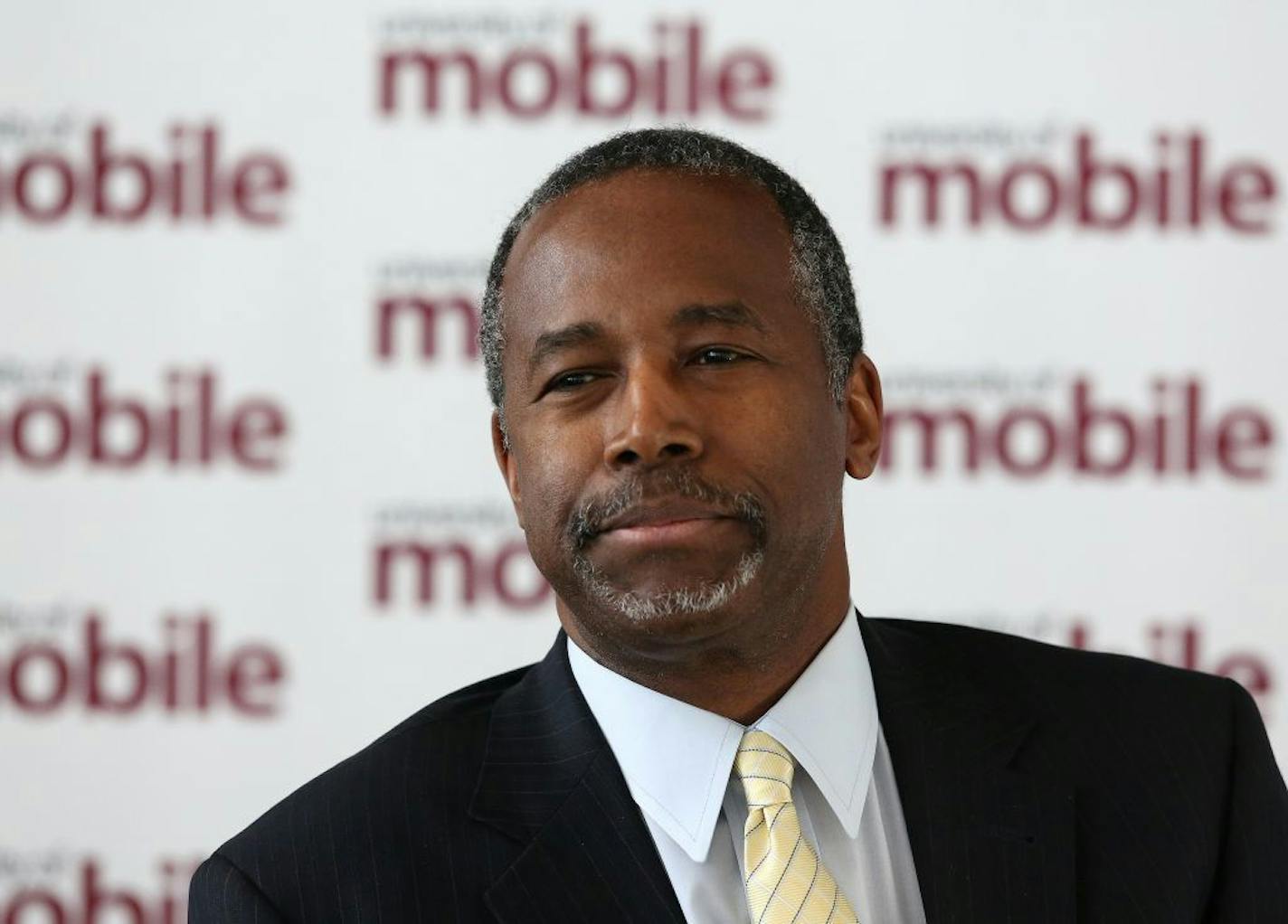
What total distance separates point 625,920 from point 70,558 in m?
2.10

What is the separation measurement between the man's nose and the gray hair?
23 cm

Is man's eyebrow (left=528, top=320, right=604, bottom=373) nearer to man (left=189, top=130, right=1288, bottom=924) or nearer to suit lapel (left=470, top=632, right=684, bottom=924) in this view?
man (left=189, top=130, right=1288, bottom=924)

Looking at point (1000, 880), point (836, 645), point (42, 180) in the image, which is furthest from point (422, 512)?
point (1000, 880)

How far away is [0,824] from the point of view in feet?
10.9

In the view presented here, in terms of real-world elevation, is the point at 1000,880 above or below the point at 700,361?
below

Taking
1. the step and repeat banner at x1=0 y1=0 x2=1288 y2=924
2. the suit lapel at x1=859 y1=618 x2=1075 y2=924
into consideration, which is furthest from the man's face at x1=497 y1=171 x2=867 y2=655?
the step and repeat banner at x1=0 y1=0 x2=1288 y2=924

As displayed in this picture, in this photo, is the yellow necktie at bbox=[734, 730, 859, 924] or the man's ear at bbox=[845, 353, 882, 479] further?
the man's ear at bbox=[845, 353, 882, 479]

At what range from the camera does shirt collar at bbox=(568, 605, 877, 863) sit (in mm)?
1665

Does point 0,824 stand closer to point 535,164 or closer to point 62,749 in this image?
point 62,749

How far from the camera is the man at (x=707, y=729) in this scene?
1.61 m

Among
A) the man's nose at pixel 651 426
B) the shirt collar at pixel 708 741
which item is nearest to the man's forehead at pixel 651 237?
the man's nose at pixel 651 426

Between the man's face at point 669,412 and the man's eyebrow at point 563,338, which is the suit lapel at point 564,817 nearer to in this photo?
the man's face at point 669,412

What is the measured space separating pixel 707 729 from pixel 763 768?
0.23ft

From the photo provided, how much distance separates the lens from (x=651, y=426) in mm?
1568
